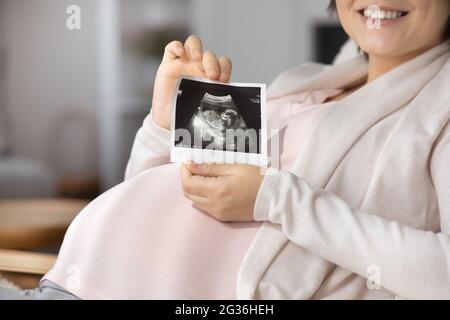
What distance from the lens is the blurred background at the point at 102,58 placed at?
11.6 feet

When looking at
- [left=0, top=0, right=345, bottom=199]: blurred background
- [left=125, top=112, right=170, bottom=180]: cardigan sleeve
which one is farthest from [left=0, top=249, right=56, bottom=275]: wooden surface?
[left=0, top=0, right=345, bottom=199]: blurred background

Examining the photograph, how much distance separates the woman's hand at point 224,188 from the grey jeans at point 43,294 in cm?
19

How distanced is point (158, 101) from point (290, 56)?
2543 mm

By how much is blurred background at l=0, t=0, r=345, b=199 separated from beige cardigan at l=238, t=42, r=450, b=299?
2.51 meters

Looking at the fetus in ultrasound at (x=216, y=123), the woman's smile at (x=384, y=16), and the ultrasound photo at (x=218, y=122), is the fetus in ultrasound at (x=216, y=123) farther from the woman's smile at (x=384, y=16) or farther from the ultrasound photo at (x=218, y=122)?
the woman's smile at (x=384, y=16)

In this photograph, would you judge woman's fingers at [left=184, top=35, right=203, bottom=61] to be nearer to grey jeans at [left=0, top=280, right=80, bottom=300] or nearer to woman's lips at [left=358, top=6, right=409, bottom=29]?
woman's lips at [left=358, top=6, right=409, bottom=29]

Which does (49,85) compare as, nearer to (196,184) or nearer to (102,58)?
(102,58)

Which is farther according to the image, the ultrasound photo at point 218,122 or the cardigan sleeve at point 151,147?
the cardigan sleeve at point 151,147

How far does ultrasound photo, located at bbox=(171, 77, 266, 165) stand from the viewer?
2.98 ft

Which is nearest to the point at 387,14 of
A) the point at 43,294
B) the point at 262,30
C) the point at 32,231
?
the point at 43,294

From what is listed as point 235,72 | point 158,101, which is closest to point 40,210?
point 158,101

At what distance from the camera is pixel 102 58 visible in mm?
3682

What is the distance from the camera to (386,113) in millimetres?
929

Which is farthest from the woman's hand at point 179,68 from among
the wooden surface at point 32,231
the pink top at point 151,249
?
the wooden surface at point 32,231
